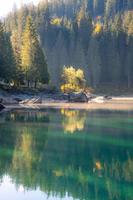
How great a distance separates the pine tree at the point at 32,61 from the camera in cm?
9144

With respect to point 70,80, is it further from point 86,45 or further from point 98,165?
point 98,165

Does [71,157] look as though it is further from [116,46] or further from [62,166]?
[116,46]

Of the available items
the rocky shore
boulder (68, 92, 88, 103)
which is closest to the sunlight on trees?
boulder (68, 92, 88, 103)

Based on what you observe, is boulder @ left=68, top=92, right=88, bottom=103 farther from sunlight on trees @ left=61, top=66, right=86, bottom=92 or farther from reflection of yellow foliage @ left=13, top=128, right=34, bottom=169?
reflection of yellow foliage @ left=13, top=128, right=34, bottom=169

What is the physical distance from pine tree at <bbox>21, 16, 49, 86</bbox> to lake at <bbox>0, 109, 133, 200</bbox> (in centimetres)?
5070

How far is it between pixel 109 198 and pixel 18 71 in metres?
70.0

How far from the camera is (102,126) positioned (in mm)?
42938

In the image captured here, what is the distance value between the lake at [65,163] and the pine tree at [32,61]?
166ft

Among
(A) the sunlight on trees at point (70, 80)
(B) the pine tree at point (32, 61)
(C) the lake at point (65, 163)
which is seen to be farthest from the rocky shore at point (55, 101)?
(C) the lake at point (65, 163)

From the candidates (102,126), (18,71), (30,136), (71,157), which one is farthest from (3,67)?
(71,157)

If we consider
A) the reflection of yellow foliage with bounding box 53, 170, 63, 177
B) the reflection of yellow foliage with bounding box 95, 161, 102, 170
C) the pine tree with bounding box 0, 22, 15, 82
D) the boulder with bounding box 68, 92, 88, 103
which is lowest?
the boulder with bounding box 68, 92, 88, 103

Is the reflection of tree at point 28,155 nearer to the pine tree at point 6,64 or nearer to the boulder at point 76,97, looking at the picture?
the pine tree at point 6,64

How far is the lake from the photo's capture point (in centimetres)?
1814

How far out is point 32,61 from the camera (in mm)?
92375
